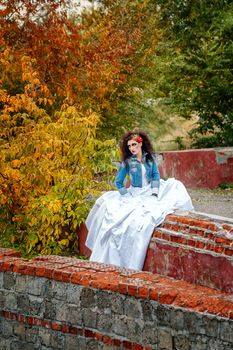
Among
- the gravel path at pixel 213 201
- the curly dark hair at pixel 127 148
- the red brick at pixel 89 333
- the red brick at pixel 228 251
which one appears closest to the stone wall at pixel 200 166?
the gravel path at pixel 213 201

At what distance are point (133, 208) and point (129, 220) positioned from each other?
194mm

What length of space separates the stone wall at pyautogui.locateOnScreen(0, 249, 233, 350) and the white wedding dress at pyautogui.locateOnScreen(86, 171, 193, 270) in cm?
108

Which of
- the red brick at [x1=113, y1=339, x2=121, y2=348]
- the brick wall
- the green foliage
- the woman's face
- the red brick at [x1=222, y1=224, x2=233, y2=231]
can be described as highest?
the green foliage

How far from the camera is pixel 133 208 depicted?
675 centimetres

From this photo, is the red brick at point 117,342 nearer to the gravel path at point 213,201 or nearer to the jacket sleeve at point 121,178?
the jacket sleeve at point 121,178

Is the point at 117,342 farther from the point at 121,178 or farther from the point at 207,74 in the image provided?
the point at 207,74

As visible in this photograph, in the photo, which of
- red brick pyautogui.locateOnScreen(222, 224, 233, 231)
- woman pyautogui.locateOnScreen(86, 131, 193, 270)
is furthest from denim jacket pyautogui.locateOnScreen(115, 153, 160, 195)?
red brick pyautogui.locateOnScreen(222, 224, 233, 231)

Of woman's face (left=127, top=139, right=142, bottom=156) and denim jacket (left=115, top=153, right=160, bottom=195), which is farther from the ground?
woman's face (left=127, top=139, right=142, bottom=156)

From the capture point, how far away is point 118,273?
5.08m

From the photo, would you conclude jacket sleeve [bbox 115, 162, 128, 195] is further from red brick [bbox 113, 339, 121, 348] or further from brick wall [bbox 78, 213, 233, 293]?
red brick [bbox 113, 339, 121, 348]

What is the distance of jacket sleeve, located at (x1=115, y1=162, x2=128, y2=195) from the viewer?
7186mm

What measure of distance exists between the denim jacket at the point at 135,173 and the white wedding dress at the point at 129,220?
0.10m

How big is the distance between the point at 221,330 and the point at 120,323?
102 centimetres

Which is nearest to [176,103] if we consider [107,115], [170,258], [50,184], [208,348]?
[107,115]
